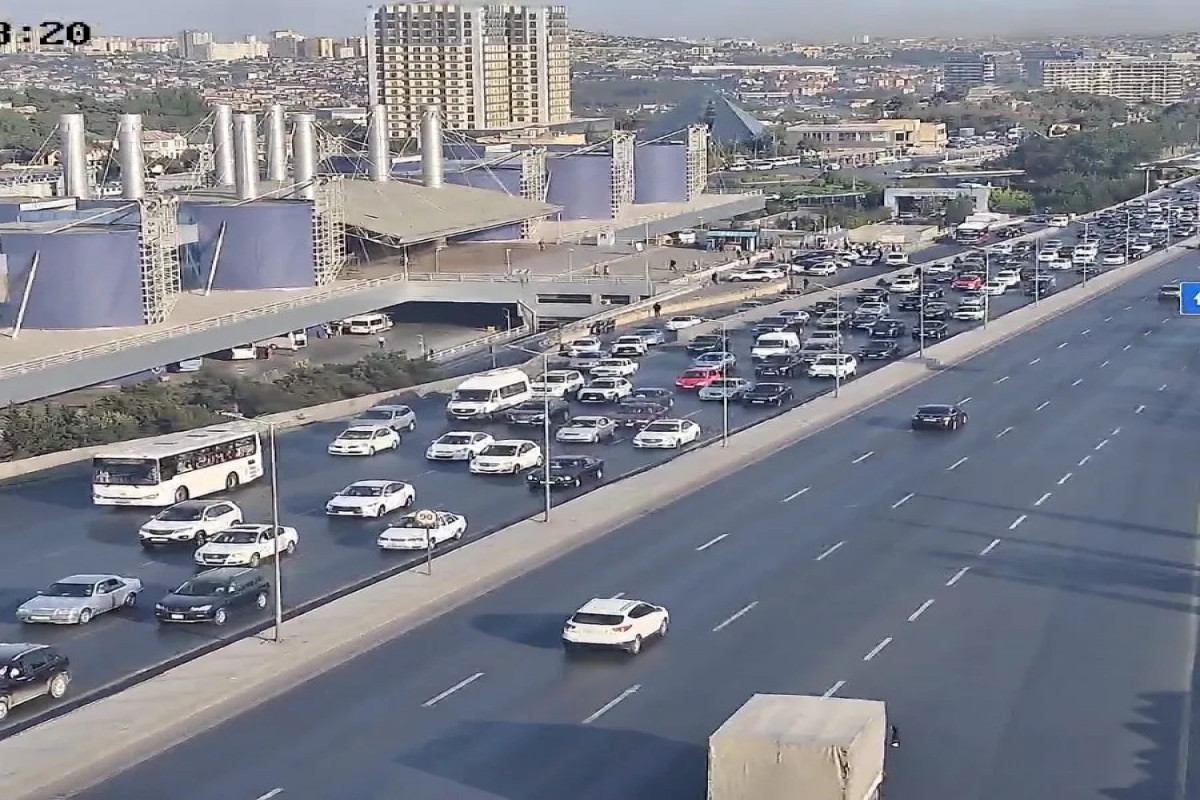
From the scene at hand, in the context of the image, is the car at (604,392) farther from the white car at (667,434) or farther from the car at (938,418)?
the car at (938,418)

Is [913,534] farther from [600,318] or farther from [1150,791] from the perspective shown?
[600,318]

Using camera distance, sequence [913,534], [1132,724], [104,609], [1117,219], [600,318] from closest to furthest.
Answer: [1132,724], [104,609], [913,534], [600,318], [1117,219]

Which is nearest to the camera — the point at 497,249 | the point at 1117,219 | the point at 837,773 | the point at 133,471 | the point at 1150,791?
the point at 837,773

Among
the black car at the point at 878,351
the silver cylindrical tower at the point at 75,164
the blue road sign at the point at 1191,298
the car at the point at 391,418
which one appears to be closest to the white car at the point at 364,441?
the car at the point at 391,418

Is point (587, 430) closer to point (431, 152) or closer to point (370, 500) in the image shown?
point (370, 500)

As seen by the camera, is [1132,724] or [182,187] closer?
[1132,724]

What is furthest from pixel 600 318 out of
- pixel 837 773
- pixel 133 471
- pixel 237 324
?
pixel 837 773

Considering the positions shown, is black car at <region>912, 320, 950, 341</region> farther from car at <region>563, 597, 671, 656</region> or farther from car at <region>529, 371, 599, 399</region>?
car at <region>563, 597, 671, 656</region>
